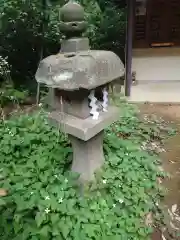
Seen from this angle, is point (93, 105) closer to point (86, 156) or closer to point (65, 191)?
point (86, 156)

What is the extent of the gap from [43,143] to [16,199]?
1.10 m

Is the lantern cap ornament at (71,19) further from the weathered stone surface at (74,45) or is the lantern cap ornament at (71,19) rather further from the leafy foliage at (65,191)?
the leafy foliage at (65,191)

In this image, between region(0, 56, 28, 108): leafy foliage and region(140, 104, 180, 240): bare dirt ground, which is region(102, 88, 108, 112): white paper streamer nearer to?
region(140, 104, 180, 240): bare dirt ground

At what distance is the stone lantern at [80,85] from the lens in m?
2.37

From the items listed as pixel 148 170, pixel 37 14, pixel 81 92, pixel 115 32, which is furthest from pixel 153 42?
pixel 81 92

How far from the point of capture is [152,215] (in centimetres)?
309

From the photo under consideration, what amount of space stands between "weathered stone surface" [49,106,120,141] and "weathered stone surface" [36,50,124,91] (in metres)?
0.45

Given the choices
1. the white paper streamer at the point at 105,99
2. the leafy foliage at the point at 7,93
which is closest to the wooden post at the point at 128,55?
the leafy foliage at the point at 7,93

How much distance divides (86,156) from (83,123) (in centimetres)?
50

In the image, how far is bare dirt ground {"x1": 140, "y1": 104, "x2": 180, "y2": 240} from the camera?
124 inches

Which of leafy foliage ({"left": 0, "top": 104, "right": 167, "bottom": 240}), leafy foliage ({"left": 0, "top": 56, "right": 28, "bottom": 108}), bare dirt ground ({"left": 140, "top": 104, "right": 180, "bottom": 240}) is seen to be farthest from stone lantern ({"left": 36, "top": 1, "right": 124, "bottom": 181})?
leafy foliage ({"left": 0, "top": 56, "right": 28, "bottom": 108})

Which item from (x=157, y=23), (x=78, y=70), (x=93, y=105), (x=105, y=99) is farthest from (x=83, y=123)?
(x=157, y=23)

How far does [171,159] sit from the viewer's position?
13.2ft

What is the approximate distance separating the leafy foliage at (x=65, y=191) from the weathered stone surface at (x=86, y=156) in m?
0.11
